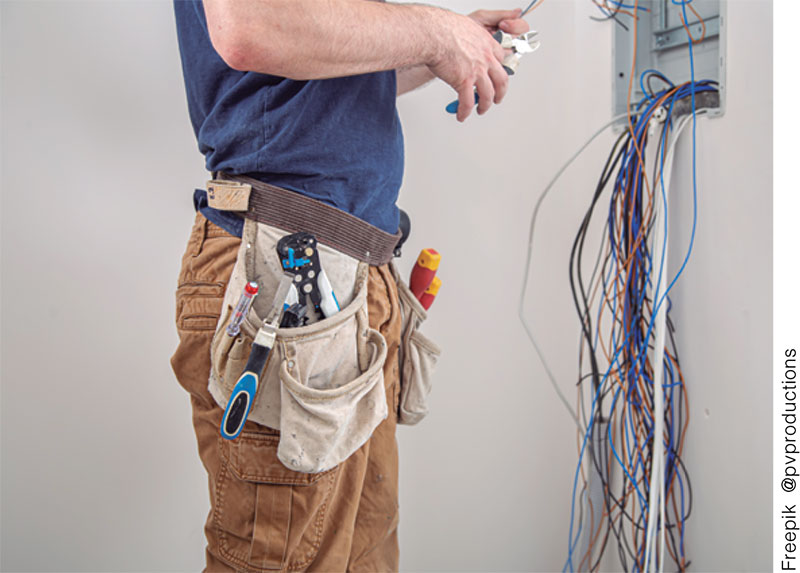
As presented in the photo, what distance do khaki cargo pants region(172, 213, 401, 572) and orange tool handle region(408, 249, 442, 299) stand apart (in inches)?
6.4

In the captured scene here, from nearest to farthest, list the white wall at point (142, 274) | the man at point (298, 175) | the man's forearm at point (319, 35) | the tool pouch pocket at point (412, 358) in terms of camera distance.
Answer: the man's forearm at point (319, 35)
the man at point (298, 175)
the tool pouch pocket at point (412, 358)
the white wall at point (142, 274)

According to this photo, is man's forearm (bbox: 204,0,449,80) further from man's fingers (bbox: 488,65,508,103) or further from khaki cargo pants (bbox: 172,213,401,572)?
khaki cargo pants (bbox: 172,213,401,572)

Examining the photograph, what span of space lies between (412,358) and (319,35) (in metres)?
0.54

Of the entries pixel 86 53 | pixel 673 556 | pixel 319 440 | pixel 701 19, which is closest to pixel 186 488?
pixel 319 440

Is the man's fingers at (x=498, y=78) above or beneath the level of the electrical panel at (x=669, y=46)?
beneath

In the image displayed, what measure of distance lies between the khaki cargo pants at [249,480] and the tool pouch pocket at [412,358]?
4.5 inches

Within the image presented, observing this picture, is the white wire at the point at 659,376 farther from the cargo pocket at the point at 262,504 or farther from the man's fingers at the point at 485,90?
the cargo pocket at the point at 262,504

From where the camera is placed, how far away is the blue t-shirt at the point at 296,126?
785mm

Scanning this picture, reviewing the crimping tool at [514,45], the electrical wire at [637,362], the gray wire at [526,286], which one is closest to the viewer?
the crimping tool at [514,45]

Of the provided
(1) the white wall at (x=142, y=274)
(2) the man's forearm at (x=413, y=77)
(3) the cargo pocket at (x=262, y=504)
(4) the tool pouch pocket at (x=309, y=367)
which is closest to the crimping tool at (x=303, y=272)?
(4) the tool pouch pocket at (x=309, y=367)

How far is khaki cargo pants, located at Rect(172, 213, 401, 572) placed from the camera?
2.53 ft

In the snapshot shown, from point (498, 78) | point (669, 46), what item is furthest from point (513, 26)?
point (669, 46)

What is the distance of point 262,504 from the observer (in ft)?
2.52
